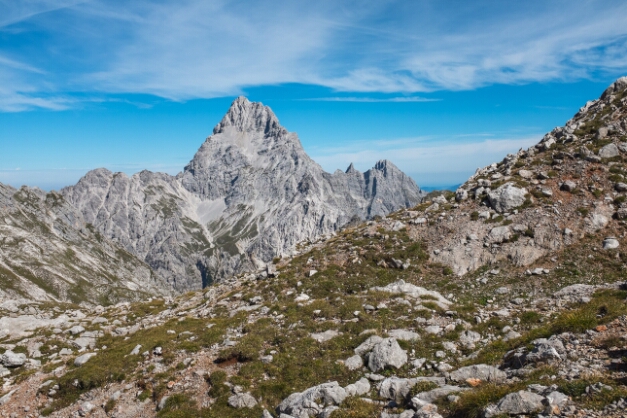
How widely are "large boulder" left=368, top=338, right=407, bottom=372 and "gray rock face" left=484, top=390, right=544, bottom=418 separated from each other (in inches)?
309

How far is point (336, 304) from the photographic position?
87.4ft

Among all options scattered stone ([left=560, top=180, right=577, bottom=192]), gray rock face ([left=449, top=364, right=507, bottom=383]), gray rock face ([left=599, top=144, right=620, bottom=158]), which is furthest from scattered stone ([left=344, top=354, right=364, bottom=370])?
gray rock face ([left=599, top=144, right=620, bottom=158])

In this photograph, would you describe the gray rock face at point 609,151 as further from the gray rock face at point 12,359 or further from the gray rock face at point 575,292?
the gray rock face at point 12,359

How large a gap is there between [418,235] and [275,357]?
21.6m

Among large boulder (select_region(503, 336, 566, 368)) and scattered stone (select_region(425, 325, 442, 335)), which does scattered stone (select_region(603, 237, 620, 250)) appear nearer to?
scattered stone (select_region(425, 325, 442, 335))

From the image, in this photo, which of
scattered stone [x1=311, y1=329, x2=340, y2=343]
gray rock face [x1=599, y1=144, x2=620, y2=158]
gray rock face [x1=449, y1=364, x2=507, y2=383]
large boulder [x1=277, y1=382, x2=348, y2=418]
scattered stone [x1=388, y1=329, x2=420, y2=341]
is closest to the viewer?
gray rock face [x1=449, y1=364, x2=507, y2=383]

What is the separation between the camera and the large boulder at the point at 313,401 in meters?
14.9

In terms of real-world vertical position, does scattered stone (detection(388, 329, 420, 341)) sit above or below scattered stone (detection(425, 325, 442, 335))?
below

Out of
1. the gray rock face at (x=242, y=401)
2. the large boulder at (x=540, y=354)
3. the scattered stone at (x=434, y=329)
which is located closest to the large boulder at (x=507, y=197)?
the scattered stone at (x=434, y=329)

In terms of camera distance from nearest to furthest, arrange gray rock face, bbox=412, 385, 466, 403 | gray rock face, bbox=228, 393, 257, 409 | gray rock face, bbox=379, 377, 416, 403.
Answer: gray rock face, bbox=412, 385, 466, 403, gray rock face, bbox=379, 377, 416, 403, gray rock face, bbox=228, 393, 257, 409

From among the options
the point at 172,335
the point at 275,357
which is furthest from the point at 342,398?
the point at 172,335

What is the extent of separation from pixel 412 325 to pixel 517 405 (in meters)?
12.1

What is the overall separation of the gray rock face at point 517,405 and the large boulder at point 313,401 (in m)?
6.65

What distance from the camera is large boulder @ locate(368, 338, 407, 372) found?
60.0ft
